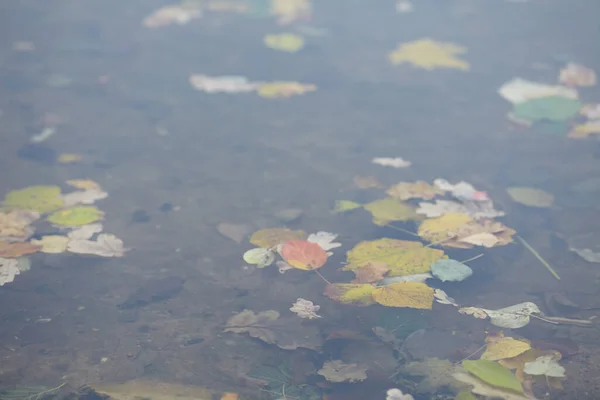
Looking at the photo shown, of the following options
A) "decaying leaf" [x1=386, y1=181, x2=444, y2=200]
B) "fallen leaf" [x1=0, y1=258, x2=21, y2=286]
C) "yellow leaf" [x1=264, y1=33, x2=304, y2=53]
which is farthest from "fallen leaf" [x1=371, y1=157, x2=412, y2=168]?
"fallen leaf" [x1=0, y1=258, x2=21, y2=286]

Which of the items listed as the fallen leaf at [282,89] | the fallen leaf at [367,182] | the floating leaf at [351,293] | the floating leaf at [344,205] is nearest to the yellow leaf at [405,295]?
the floating leaf at [351,293]

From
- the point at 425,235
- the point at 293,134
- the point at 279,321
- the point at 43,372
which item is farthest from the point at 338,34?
the point at 43,372

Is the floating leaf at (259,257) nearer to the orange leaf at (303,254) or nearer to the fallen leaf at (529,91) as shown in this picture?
the orange leaf at (303,254)

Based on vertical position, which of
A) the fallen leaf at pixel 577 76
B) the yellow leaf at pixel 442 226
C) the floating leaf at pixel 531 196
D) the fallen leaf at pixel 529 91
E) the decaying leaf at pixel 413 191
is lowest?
the floating leaf at pixel 531 196

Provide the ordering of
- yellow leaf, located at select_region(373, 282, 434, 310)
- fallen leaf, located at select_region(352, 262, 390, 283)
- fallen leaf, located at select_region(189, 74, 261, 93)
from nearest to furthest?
1. yellow leaf, located at select_region(373, 282, 434, 310)
2. fallen leaf, located at select_region(352, 262, 390, 283)
3. fallen leaf, located at select_region(189, 74, 261, 93)

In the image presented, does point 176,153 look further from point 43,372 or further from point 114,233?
point 43,372

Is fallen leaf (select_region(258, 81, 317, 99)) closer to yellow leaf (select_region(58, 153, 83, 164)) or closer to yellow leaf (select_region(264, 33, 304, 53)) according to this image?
yellow leaf (select_region(264, 33, 304, 53))
